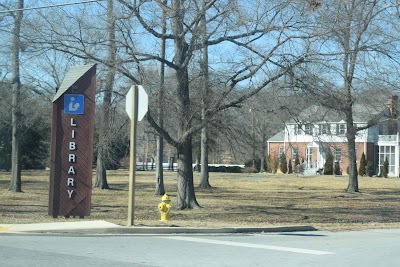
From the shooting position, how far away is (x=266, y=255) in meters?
11.5

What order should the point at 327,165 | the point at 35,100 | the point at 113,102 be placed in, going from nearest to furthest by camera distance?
the point at 113,102, the point at 35,100, the point at 327,165

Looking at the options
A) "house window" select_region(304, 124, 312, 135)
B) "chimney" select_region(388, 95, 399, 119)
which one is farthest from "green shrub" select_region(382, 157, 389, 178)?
"house window" select_region(304, 124, 312, 135)

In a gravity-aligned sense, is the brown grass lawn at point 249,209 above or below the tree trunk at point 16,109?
below

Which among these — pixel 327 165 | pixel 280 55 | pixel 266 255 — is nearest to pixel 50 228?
pixel 266 255

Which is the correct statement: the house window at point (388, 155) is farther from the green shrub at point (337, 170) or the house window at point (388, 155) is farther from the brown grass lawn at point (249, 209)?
the brown grass lawn at point (249, 209)

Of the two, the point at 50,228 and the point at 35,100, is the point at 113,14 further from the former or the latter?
the point at 35,100

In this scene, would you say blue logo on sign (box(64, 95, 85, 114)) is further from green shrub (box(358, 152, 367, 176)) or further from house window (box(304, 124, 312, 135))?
green shrub (box(358, 152, 367, 176))

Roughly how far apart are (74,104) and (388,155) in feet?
171

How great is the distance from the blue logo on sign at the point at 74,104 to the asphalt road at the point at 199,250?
434 cm

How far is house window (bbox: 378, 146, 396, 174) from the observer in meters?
63.6

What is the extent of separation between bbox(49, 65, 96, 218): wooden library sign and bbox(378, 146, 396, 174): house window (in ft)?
167

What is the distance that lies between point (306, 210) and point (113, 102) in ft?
34.0

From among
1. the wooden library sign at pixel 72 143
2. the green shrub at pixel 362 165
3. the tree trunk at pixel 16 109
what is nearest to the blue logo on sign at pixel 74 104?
the wooden library sign at pixel 72 143

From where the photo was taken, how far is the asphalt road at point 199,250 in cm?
1043
